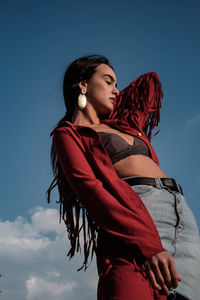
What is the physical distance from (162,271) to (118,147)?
1.24 m

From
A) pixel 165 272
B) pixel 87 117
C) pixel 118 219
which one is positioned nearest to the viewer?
pixel 165 272

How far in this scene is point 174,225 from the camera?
244 centimetres

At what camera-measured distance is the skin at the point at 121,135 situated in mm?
2035

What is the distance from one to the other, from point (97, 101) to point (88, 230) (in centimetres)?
152

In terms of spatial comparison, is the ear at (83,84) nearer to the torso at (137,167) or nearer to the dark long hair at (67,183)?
the dark long hair at (67,183)

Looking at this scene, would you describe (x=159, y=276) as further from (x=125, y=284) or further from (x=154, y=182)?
(x=154, y=182)

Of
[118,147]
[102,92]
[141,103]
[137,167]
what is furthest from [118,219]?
[141,103]

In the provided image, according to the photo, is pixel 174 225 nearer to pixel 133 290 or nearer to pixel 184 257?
pixel 184 257

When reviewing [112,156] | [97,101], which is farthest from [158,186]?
[97,101]

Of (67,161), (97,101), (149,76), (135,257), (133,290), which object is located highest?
(149,76)

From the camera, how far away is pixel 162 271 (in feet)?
6.66

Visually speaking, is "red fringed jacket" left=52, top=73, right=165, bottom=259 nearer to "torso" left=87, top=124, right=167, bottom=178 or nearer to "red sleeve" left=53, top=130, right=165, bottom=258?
"red sleeve" left=53, top=130, right=165, bottom=258

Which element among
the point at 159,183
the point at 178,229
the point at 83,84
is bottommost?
the point at 178,229

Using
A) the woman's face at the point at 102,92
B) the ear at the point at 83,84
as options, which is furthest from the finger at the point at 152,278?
the ear at the point at 83,84
